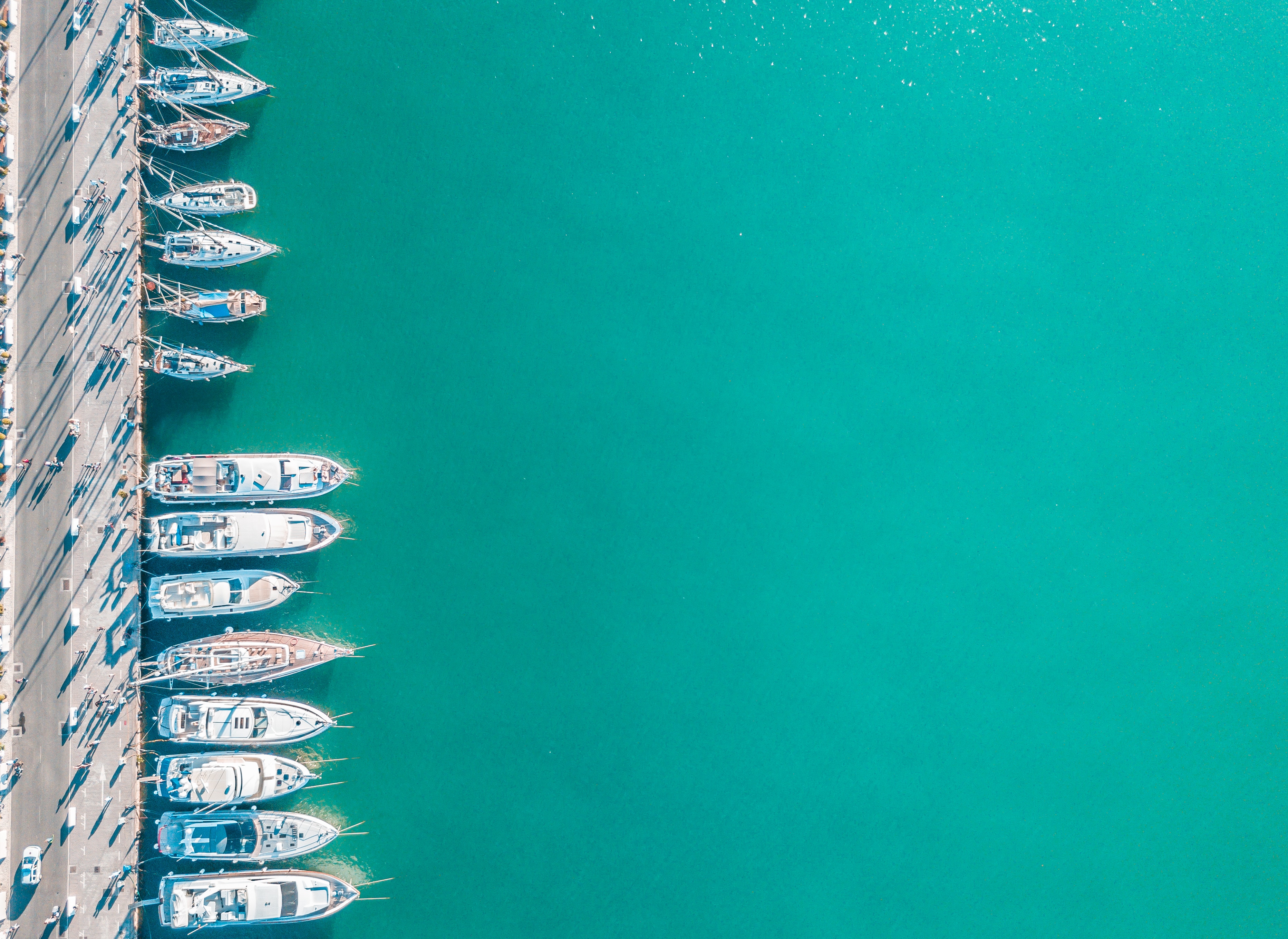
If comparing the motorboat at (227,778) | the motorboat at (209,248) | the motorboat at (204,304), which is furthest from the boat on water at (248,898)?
the motorboat at (209,248)

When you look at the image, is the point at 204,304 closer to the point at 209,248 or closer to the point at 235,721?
the point at 209,248

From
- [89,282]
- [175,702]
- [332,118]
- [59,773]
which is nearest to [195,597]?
[175,702]

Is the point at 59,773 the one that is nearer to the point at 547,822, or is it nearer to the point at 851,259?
the point at 547,822

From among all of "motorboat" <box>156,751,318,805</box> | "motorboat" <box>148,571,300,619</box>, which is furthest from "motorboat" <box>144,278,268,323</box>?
"motorboat" <box>156,751,318,805</box>

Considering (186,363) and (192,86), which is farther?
(192,86)

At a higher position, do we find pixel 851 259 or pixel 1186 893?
pixel 851 259

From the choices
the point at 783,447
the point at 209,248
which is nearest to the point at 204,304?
the point at 209,248

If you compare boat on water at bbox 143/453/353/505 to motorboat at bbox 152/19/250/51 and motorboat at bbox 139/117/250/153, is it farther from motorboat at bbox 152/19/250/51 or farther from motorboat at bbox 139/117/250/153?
motorboat at bbox 152/19/250/51
